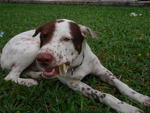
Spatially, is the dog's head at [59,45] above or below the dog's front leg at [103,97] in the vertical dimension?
above

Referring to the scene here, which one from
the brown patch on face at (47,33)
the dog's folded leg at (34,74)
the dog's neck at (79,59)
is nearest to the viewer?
the brown patch on face at (47,33)

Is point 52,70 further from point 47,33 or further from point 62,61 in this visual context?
point 47,33

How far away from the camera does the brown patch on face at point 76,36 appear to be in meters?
3.56

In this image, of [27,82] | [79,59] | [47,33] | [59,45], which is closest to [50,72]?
[59,45]

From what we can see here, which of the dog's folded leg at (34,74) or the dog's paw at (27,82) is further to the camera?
the dog's folded leg at (34,74)

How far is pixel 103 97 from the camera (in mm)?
3256

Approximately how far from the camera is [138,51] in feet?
17.5

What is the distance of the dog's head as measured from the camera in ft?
10.1

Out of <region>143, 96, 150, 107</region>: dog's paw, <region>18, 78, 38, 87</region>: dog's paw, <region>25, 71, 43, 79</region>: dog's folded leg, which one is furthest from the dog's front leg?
<region>25, 71, 43, 79</region>: dog's folded leg

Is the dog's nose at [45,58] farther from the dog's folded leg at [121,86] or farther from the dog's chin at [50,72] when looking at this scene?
the dog's folded leg at [121,86]

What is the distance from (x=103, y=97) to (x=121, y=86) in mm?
442

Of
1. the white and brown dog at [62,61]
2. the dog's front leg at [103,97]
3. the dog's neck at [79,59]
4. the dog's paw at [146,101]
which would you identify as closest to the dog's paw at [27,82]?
the white and brown dog at [62,61]

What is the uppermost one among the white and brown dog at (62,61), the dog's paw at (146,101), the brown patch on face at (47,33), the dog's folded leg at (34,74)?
the brown patch on face at (47,33)

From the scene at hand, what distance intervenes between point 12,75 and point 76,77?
3.49ft
